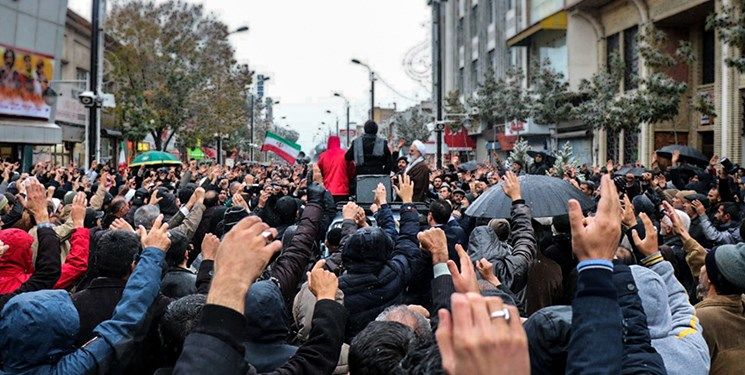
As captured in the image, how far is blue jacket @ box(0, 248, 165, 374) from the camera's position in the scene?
10.3 ft

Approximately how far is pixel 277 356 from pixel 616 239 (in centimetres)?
→ 163

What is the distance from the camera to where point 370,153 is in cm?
960

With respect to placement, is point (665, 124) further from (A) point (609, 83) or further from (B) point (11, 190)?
(B) point (11, 190)

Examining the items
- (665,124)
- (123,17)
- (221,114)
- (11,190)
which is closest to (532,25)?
(665,124)

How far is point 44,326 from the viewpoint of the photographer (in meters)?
3.16

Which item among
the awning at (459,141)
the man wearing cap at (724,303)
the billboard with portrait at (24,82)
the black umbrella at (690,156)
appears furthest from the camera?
the awning at (459,141)

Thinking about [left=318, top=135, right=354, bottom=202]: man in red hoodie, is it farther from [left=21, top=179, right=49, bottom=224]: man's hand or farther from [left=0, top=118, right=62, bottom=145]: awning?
[left=0, top=118, right=62, bottom=145]: awning

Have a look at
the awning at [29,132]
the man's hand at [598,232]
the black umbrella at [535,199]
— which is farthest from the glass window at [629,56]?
the man's hand at [598,232]

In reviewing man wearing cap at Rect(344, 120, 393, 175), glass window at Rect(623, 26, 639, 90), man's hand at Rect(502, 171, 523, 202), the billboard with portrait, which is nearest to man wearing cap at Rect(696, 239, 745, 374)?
man's hand at Rect(502, 171, 523, 202)

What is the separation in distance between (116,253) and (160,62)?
1304 inches

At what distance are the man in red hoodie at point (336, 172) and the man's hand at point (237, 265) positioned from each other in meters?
7.56

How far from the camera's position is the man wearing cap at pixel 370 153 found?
9547 millimetres

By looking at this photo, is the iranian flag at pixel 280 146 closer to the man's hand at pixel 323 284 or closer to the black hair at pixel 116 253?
the black hair at pixel 116 253

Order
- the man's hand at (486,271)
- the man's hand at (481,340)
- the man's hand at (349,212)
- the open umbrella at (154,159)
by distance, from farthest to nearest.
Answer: the open umbrella at (154,159) → the man's hand at (349,212) → the man's hand at (486,271) → the man's hand at (481,340)
